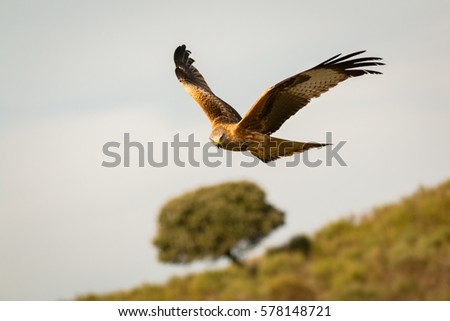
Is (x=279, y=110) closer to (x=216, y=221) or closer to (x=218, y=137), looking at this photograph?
(x=218, y=137)

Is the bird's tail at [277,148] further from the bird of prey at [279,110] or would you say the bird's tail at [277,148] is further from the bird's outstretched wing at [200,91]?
the bird's outstretched wing at [200,91]

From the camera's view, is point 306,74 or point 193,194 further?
point 193,194

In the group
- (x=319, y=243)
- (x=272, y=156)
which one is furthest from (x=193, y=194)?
(x=272, y=156)

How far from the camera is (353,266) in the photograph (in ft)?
42.3

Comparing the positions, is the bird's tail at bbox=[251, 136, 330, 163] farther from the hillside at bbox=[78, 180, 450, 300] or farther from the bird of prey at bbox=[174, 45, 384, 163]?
the hillside at bbox=[78, 180, 450, 300]

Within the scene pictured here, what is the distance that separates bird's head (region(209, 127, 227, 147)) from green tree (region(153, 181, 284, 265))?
6.61 meters

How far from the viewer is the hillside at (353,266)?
40.7ft

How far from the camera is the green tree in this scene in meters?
12.8

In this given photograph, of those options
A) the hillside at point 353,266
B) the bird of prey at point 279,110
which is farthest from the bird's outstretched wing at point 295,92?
the hillside at point 353,266

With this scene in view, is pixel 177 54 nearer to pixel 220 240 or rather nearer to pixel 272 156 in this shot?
pixel 272 156

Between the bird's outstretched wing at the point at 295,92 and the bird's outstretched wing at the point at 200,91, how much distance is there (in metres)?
0.53

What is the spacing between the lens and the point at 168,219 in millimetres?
12859
